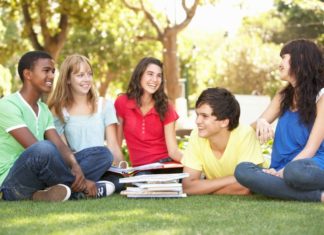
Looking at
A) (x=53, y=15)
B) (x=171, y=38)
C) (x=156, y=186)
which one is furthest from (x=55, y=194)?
(x=53, y=15)

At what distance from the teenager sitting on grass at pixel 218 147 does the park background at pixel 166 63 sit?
137mm

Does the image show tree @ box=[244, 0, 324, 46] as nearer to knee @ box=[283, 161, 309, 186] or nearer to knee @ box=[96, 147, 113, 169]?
knee @ box=[96, 147, 113, 169]

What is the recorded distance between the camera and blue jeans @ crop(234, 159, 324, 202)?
4.88 metres

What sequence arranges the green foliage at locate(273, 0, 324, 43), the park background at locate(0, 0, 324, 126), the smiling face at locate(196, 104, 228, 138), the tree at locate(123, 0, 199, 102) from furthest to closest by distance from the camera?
the green foliage at locate(273, 0, 324, 43) → the tree at locate(123, 0, 199, 102) → the park background at locate(0, 0, 324, 126) → the smiling face at locate(196, 104, 228, 138)

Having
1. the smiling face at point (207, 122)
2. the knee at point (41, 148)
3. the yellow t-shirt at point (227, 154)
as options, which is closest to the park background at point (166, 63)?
the yellow t-shirt at point (227, 154)

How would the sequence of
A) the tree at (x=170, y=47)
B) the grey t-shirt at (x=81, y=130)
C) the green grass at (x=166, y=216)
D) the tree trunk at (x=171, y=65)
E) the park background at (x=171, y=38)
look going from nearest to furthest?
the green grass at (x=166, y=216) < the grey t-shirt at (x=81, y=130) < the park background at (x=171, y=38) < the tree at (x=170, y=47) < the tree trunk at (x=171, y=65)

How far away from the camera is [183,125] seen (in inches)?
603

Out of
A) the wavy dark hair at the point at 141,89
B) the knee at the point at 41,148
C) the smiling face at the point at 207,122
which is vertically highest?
the wavy dark hair at the point at 141,89

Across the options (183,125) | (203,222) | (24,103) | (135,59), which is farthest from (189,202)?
(135,59)

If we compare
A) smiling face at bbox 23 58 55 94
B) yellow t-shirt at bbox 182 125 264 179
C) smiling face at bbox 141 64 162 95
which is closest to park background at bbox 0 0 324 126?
smiling face at bbox 141 64 162 95

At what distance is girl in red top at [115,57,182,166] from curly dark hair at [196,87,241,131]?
870mm

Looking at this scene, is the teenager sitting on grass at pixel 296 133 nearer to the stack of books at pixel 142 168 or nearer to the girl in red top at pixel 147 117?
the stack of books at pixel 142 168

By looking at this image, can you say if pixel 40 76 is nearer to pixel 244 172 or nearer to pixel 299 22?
pixel 244 172

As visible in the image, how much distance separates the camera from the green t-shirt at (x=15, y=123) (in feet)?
17.9
